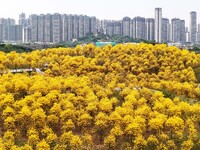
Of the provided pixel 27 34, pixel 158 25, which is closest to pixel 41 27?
pixel 27 34

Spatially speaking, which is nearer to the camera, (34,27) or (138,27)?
(34,27)

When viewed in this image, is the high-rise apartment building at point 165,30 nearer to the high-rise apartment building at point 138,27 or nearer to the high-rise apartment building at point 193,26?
the high-rise apartment building at point 138,27

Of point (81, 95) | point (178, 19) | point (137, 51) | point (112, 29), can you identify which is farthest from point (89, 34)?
point (81, 95)

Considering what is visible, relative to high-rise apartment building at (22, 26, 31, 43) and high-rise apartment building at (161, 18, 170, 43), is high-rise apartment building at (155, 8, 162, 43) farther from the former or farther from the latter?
high-rise apartment building at (22, 26, 31, 43)

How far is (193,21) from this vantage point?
6456 cm

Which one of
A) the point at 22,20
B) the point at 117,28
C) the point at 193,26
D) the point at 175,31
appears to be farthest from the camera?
the point at 22,20

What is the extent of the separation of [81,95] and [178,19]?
153 ft

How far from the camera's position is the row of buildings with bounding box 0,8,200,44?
170 ft

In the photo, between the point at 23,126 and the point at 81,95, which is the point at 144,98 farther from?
the point at 23,126

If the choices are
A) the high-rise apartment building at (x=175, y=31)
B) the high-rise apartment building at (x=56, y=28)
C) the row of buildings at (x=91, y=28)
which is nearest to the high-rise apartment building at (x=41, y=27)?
the row of buildings at (x=91, y=28)

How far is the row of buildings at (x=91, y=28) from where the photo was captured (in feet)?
170

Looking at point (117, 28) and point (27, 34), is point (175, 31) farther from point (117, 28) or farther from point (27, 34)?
point (27, 34)

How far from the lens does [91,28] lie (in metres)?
55.3

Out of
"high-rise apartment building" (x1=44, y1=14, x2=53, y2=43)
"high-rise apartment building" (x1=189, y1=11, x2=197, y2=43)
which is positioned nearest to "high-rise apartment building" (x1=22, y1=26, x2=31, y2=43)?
"high-rise apartment building" (x1=44, y1=14, x2=53, y2=43)
